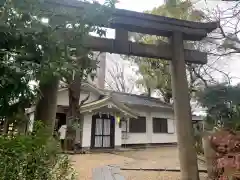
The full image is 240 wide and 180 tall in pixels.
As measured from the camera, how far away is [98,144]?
13391 mm

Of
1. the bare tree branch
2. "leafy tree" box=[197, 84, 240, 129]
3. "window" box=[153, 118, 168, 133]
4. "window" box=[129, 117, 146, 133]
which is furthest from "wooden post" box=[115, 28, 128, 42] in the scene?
the bare tree branch

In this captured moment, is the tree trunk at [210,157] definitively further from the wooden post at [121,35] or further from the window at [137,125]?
the window at [137,125]

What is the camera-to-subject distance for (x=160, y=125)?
57.1 feet

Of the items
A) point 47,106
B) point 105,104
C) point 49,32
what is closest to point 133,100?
point 105,104

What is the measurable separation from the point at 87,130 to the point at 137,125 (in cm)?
434

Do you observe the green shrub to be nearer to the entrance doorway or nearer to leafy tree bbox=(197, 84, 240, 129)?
leafy tree bbox=(197, 84, 240, 129)

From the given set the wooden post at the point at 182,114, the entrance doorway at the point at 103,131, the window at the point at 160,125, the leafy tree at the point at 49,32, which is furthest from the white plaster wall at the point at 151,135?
the leafy tree at the point at 49,32

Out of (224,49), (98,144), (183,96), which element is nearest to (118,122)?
(98,144)

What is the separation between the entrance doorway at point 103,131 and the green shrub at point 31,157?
37.5 ft

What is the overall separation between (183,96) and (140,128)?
12.2 m

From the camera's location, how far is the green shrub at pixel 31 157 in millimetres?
1688

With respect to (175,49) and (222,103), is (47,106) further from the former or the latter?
(222,103)

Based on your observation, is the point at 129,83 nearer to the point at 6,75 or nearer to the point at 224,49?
the point at 224,49

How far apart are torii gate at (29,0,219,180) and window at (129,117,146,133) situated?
37.9 ft
